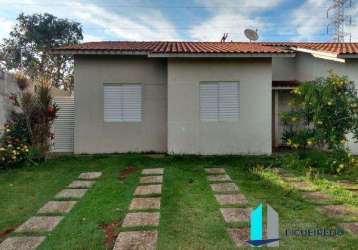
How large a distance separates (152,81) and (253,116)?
4.24 m

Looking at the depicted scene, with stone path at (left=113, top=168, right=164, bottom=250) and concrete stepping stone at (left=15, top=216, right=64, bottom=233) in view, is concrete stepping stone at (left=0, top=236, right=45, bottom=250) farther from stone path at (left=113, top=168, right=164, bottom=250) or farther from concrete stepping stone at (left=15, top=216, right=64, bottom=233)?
stone path at (left=113, top=168, right=164, bottom=250)

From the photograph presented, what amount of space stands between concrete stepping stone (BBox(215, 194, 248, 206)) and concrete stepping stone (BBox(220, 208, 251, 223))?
0.39 m

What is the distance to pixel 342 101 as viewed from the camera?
7895mm

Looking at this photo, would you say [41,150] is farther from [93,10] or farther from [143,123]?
[93,10]

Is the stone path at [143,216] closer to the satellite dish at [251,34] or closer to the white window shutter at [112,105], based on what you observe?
the white window shutter at [112,105]

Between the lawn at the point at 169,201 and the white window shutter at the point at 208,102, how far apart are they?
1.90 meters

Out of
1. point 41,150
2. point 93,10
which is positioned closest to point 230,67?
point 41,150

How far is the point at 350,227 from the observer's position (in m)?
5.39

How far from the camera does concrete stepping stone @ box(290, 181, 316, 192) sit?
791cm

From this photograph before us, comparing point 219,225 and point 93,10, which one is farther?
point 93,10

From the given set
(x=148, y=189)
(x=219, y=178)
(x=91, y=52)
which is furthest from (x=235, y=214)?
(x=91, y=52)

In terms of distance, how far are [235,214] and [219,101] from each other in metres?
7.17

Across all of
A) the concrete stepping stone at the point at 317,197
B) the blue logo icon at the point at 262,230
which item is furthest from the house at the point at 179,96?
the blue logo icon at the point at 262,230

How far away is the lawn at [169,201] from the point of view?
497cm
